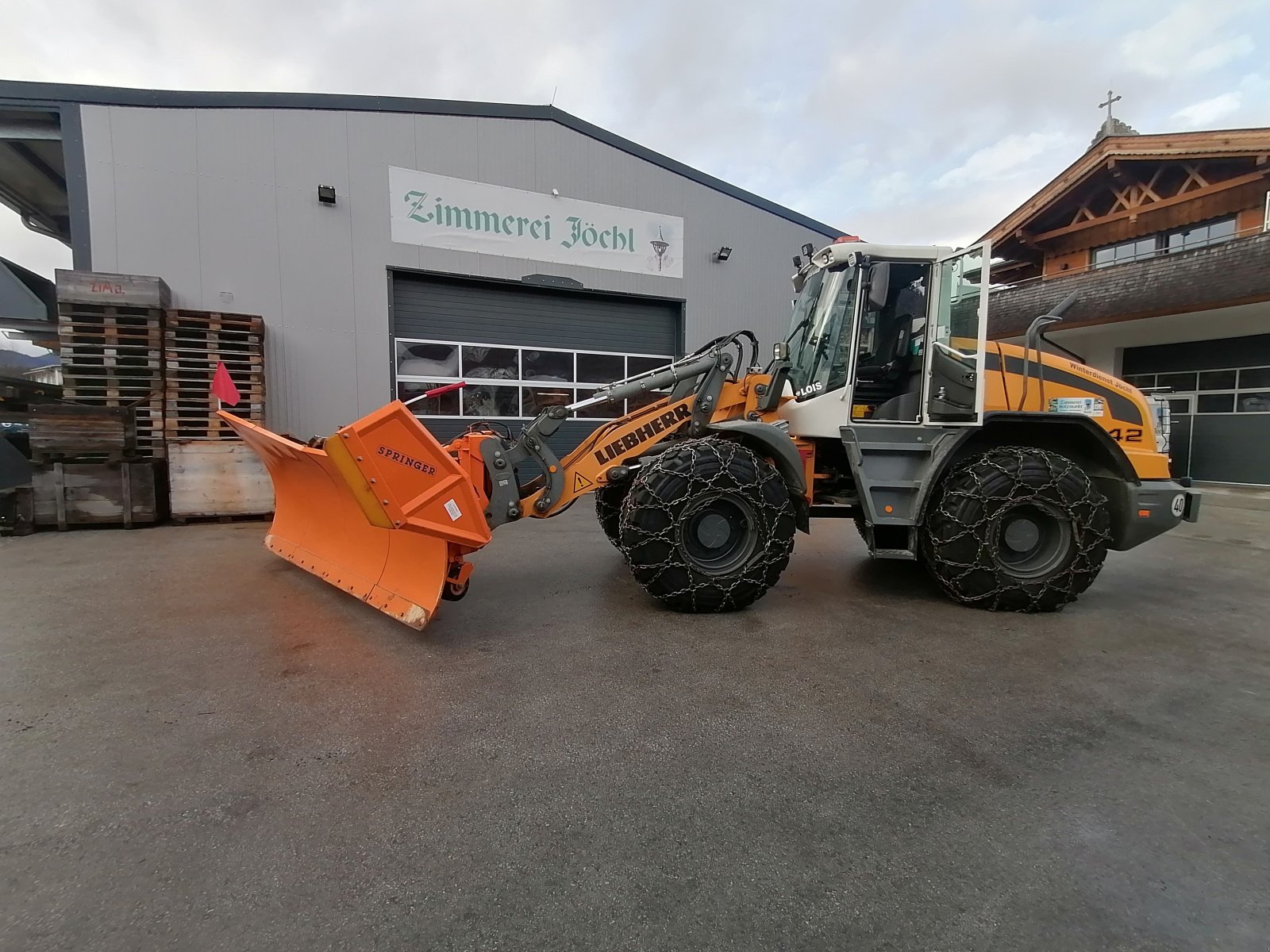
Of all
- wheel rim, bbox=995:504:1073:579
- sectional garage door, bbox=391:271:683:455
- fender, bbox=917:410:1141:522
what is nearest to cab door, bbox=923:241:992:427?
fender, bbox=917:410:1141:522

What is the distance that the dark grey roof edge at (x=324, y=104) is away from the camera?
7789 mm

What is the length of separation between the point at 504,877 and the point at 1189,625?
4.96 meters

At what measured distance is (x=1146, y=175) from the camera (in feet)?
46.4

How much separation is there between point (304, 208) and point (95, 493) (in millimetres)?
4704

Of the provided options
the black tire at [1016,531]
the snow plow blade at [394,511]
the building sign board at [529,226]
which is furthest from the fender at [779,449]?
the building sign board at [529,226]

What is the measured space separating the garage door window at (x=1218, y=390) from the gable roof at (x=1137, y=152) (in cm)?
427

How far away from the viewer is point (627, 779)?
232cm

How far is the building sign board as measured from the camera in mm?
9391

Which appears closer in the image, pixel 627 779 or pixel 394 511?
pixel 627 779

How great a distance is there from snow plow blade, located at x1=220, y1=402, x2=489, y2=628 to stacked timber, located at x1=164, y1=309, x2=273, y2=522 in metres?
3.78

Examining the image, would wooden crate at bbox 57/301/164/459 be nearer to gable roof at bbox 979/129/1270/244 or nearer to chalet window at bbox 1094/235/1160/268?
chalet window at bbox 1094/235/1160/268

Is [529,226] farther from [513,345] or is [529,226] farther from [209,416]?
[209,416]

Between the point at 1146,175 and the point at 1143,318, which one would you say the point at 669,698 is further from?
the point at 1146,175

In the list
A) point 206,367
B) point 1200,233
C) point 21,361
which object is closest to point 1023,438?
point 206,367
